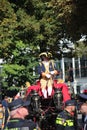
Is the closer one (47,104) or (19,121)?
(19,121)

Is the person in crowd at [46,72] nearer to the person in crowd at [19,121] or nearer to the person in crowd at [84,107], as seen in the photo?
the person in crowd at [84,107]

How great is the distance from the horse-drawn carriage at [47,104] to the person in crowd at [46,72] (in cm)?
9

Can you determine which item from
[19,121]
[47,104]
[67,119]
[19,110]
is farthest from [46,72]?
[19,121]

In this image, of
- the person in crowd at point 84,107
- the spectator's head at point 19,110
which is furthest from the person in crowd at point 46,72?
the spectator's head at point 19,110

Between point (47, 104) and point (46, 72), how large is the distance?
0.63 metres

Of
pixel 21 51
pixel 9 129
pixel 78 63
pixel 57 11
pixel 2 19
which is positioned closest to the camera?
pixel 9 129

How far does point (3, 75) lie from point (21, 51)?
9.44 feet

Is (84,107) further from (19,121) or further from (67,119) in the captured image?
(19,121)

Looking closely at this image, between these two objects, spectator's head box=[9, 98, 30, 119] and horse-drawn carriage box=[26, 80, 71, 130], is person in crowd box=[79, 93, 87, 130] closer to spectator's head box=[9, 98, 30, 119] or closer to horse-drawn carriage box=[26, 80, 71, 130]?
spectator's head box=[9, 98, 30, 119]

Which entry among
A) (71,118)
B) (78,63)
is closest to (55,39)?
(71,118)

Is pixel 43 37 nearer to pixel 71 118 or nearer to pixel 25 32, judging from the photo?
pixel 25 32

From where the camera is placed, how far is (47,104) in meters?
11.4

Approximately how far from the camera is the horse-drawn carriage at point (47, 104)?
11.0 m

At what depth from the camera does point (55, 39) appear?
1409 inches
